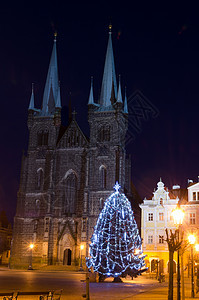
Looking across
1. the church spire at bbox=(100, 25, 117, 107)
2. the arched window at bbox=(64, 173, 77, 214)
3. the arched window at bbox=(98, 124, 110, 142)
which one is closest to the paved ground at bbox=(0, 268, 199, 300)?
the arched window at bbox=(64, 173, 77, 214)

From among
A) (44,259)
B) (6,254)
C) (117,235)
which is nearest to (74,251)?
(44,259)

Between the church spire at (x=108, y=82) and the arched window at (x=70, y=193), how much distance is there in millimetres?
13537

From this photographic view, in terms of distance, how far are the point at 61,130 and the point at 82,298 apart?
51187mm

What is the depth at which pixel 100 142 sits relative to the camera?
2484 inches

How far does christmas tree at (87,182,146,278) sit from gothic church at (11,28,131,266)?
74.6 feet

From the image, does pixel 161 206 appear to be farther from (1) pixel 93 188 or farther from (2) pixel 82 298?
(2) pixel 82 298

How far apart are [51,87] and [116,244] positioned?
4200cm

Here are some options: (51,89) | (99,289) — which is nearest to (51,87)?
(51,89)

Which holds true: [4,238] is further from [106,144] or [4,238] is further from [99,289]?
[99,289]

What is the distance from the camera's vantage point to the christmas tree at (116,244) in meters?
32.5

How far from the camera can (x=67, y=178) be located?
207 ft

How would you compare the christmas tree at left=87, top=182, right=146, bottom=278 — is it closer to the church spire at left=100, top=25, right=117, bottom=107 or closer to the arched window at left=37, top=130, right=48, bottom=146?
the arched window at left=37, top=130, right=48, bottom=146

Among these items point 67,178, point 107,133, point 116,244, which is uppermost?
point 107,133

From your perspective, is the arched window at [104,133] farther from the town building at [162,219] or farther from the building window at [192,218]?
the building window at [192,218]
